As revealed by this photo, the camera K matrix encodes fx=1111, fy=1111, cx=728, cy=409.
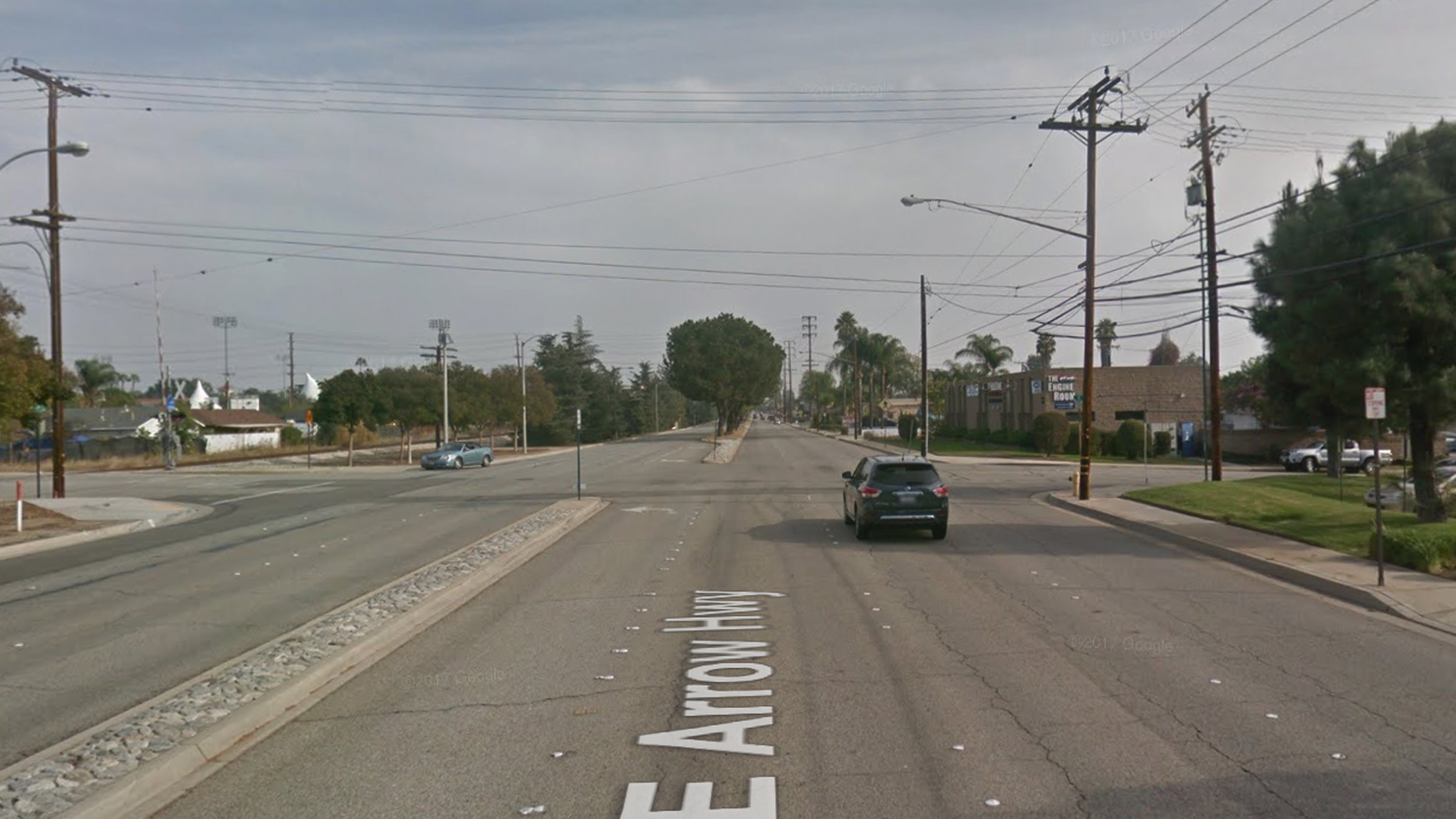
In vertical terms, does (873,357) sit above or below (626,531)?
above

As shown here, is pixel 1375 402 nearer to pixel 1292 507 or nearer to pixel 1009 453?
pixel 1292 507

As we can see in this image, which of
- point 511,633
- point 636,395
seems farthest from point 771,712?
point 636,395

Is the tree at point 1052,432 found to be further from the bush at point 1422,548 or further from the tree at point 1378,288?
the bush at point 1422,548

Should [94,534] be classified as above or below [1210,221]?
below

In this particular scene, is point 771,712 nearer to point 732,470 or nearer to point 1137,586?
point 1137,586

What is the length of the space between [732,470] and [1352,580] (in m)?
35.2

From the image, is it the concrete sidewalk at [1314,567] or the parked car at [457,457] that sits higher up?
the parked car at [457,457]

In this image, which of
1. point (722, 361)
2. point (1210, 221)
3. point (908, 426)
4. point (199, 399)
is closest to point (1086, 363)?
point (1210, 221)

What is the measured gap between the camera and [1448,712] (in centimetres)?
795

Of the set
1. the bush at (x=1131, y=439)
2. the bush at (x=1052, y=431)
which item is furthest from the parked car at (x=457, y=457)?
the bush at (x=1131, y=439)

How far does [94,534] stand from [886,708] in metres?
22.8

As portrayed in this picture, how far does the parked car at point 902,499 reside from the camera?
2003 centimetres

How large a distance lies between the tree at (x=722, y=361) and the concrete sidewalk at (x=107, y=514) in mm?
67810

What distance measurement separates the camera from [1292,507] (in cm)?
2453
